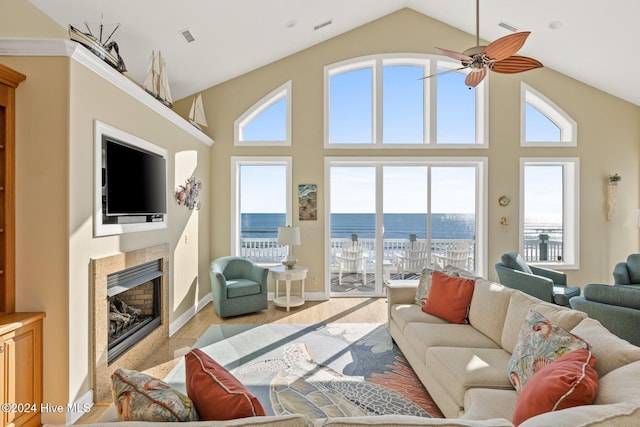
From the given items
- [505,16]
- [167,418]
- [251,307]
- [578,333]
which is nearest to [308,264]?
[251,307]

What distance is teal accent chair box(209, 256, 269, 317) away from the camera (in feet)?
14.0

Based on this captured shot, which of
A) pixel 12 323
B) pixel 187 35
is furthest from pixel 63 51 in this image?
pixel 187 35

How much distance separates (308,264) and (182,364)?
265 centimetres

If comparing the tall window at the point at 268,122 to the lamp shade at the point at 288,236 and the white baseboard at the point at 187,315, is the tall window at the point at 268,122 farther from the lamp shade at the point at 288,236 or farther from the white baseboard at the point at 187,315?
the white baseboard at the point at 187,315

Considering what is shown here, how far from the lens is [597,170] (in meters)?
5.39

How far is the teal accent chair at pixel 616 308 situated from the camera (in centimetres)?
263

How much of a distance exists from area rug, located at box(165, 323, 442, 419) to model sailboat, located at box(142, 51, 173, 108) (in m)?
2.82

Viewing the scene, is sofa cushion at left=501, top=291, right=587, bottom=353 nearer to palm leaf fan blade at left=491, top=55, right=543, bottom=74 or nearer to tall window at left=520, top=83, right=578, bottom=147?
palm leaf fan blade at left=491, top=55, right=543, bottom=74

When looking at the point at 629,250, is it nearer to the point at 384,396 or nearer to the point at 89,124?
the point at 384,396

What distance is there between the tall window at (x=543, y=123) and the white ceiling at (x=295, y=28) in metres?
0.56

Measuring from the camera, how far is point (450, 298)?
3.00 m

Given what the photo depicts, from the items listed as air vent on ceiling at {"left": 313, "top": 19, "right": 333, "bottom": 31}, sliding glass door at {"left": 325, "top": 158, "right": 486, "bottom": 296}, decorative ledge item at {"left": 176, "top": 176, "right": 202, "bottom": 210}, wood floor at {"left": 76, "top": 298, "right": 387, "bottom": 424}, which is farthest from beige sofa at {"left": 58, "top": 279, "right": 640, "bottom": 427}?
air vent on ceiling at {"left": 313, "top": 19, "right": 333, "bottom": 31}

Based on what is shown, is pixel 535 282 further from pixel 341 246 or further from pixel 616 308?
pixel 341 246

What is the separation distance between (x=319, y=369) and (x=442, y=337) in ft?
3.81
